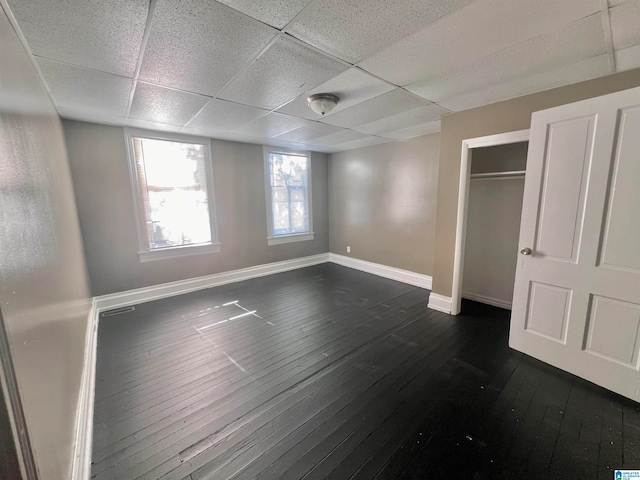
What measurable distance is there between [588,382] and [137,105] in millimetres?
4798

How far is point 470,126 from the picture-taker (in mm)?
2859

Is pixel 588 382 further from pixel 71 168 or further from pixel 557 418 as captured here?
pixel 71 168

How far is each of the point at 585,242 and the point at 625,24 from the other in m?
1.39

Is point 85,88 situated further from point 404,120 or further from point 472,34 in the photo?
point 404,120

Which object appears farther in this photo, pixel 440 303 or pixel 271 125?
pixel 271 125

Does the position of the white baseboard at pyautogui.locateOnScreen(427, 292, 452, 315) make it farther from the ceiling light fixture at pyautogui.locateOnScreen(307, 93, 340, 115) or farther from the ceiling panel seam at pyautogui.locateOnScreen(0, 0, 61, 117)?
the ceiling panel seam at pyautogui.locateOnScreen(0, 0, 61, 117)

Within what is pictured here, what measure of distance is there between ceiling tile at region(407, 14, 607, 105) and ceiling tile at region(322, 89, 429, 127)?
176 mm

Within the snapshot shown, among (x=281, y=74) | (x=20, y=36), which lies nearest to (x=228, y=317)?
(x=281, y=74)

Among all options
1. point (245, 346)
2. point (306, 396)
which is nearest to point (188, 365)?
point (245, 346)

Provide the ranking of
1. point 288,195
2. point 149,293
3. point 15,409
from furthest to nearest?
point 288,195 → point 149,293 → point 15,409

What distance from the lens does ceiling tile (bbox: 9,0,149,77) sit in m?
1.29

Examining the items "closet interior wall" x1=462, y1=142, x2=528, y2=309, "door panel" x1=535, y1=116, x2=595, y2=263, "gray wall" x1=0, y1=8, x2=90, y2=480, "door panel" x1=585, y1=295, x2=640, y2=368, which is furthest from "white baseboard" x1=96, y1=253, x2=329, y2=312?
"door panel" x1=585, y1=295, x2=640, y2=368

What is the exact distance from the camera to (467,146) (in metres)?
2.90

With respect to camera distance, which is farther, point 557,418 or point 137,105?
point 137,105
